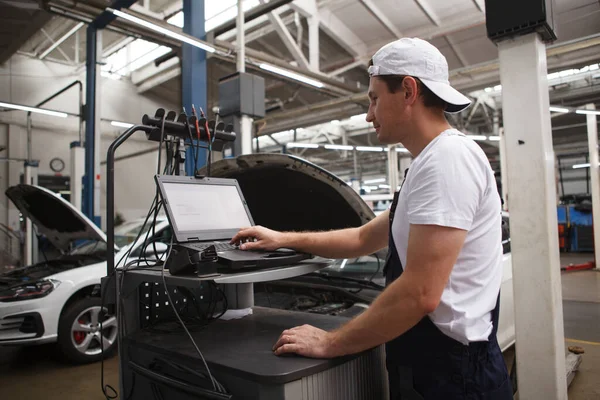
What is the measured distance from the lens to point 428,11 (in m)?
6.88

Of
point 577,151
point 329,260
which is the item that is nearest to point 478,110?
point 577,151

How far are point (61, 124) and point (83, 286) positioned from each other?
9942 mm

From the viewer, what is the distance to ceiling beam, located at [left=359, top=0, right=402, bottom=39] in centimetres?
700

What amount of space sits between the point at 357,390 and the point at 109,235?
95cm

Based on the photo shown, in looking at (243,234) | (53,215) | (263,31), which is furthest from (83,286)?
(263,31)

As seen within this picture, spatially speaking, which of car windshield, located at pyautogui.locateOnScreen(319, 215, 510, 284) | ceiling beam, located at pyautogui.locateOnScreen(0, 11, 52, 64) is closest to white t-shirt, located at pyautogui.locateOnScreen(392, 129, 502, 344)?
car windshield, located at pyautogui.locateOnScreen(319, 215, 510, 284)

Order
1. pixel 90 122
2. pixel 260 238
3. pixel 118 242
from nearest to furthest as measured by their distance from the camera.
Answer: pixel 260 238 < pixel 118 242 < pixel 90 122

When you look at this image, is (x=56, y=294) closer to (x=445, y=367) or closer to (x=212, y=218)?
(x=212, y=218)

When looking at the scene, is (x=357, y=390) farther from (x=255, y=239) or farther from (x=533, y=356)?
(x=533, y=356)

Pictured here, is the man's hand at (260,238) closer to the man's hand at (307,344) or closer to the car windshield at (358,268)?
the man's hand at (307,344)

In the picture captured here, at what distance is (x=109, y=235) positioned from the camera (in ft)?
4.77

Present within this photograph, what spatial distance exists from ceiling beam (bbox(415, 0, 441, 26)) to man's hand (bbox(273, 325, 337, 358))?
6.76 m

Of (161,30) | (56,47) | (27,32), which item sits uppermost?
(56,47)

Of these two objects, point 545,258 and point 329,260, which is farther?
point 545,258
